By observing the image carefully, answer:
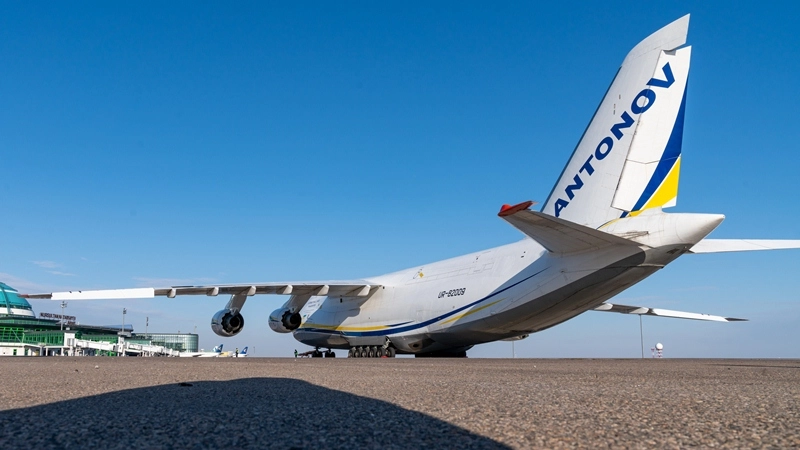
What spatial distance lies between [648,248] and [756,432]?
8897 mm

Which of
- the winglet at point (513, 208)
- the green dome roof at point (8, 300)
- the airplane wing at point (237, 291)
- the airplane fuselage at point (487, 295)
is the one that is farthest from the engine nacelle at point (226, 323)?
the green dome roof at point (8, 300)

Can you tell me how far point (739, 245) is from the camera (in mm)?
12062

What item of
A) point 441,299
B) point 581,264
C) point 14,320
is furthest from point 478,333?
point 14,320

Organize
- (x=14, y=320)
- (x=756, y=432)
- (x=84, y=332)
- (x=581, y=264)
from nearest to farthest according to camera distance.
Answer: (x=756, y=432) < (x=581, y=264) < (x=14, y=320) < (x=84, y=332)

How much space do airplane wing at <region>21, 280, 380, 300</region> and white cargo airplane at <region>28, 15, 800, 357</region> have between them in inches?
1.8

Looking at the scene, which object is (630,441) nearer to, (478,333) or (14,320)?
(478,333)

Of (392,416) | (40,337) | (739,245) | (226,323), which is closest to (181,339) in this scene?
(40,337)

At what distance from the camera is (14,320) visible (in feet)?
173

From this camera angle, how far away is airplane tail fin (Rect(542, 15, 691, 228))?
12.6 metres

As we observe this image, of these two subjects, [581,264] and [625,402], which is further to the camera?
[581,264]

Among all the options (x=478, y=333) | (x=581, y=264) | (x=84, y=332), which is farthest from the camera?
(x=84, y=332)

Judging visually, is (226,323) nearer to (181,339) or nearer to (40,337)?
(40,337)

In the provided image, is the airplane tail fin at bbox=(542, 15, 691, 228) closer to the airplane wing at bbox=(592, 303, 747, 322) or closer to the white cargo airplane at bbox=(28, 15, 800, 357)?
the white cargo airplane at bbox=(28, 15, 800, 357)

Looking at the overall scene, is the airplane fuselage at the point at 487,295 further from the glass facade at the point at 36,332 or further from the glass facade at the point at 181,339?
the glass facade at the point at 181,339
